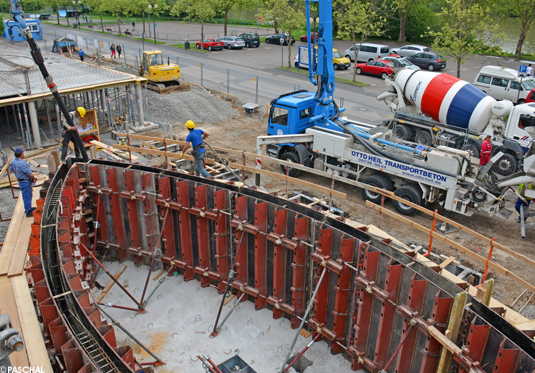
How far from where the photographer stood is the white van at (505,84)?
86.8ft

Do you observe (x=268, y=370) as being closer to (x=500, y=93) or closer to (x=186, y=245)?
(x=186, y=245)

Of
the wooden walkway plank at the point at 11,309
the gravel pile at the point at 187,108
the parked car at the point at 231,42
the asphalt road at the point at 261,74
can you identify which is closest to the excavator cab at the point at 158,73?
the gravel pile at the point at 187,108

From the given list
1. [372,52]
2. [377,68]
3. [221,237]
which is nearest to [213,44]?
[372,52]

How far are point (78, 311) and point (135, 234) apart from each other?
Result: 4.89 metres

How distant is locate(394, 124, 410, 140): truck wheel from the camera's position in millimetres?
21109

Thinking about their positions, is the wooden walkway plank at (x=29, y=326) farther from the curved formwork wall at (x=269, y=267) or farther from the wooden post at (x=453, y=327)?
the wooden post at (x=453, y=327)

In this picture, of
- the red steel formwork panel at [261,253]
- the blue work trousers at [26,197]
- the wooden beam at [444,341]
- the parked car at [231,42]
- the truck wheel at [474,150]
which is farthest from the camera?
the parked car at [231,42]

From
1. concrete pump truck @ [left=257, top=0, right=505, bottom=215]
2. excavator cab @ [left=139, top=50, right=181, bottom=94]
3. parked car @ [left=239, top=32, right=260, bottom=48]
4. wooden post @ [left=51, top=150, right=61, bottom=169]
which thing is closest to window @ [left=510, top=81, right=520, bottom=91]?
concrete pump truck @ [left=257, top=0, right=505, bottom=215]

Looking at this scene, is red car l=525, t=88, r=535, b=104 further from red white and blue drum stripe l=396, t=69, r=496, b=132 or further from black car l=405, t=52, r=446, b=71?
black car l=405, t=52, r=446, b=71

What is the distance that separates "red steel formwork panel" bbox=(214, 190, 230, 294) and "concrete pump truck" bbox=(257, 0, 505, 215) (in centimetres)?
623

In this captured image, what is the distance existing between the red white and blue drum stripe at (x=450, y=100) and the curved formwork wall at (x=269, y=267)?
39.2ft

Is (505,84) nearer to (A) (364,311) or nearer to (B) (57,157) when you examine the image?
(A) (364,311)

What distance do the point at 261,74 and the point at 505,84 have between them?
1747 centimetres

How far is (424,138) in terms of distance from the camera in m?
20.7
